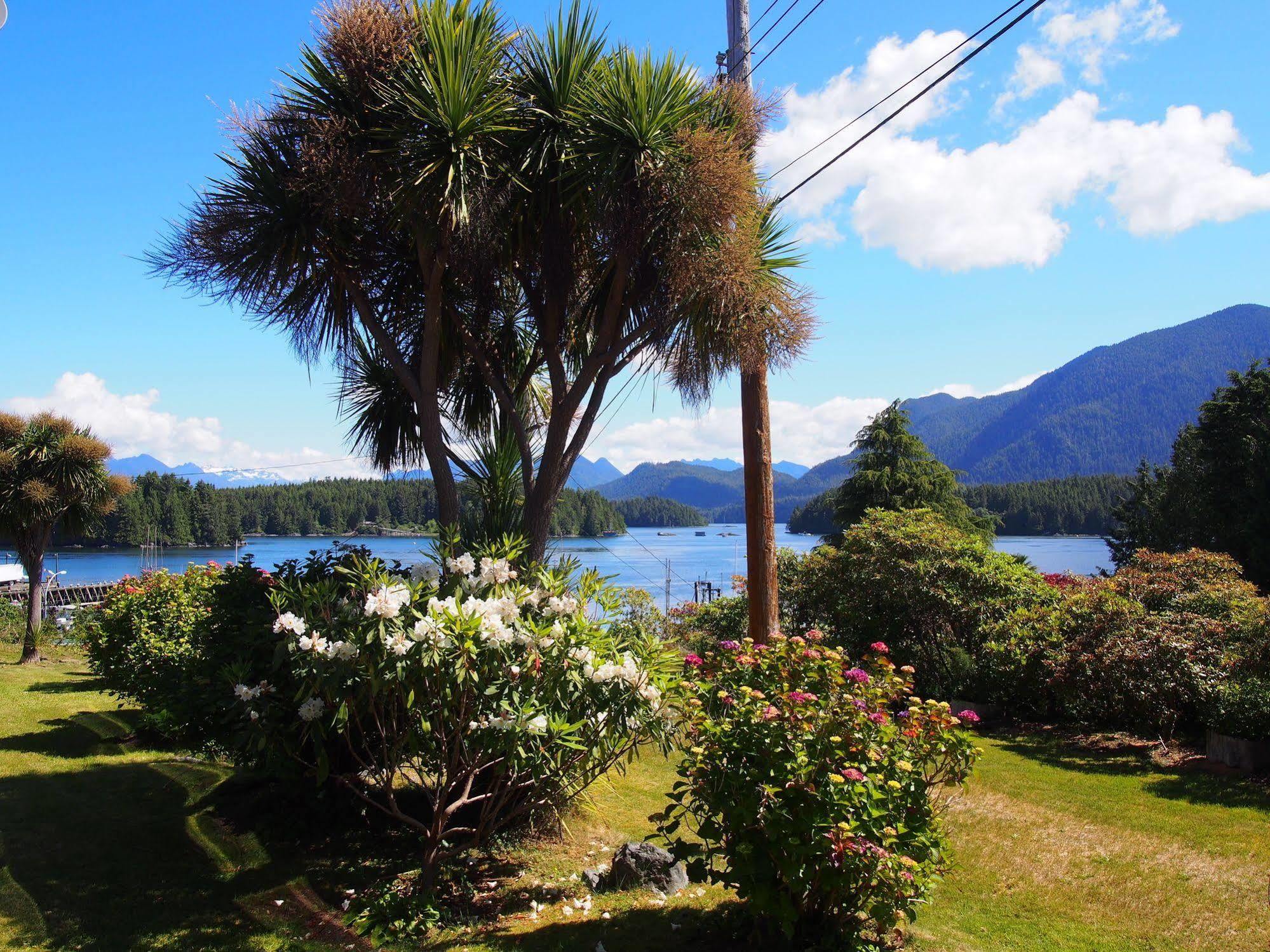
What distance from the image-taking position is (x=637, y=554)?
41.2 metres

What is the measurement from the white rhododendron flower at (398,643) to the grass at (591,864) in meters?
1.45

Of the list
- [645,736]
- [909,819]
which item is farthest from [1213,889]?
[645,736]

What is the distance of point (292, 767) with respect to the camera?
4.46 meters

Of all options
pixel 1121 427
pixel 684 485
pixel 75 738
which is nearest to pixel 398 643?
pixel 75 738

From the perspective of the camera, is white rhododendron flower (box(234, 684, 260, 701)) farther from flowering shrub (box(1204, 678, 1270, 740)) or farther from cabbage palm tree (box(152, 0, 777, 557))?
flowering shrub (box(1204, 678, 1270, 740))

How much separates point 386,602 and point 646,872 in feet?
6.97

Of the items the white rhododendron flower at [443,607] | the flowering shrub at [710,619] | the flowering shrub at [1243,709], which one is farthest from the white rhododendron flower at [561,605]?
the flowering shrub at [710,619]

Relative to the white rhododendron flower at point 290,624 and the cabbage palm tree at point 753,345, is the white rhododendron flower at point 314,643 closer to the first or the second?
the white rhododendron flower at point 290,624

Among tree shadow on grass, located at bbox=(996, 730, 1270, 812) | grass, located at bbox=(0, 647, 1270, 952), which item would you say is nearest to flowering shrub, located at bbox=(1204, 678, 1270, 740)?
tree shadow on grass, located at bbox=(996, 730, 1270, 812)

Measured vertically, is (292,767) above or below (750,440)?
below

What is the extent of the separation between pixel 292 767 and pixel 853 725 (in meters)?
3.01

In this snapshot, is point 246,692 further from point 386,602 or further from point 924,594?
point 924,594

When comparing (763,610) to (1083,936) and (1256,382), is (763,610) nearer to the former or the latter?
(1083,936)

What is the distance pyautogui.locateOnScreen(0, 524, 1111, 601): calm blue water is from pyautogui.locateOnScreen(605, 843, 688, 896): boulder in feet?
4.96
